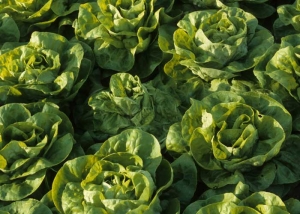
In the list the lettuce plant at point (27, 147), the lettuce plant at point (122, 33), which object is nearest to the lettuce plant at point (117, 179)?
the lettuce plant at point (27, 147)

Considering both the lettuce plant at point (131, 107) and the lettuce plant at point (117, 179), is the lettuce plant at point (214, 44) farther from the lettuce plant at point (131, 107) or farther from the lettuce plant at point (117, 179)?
the lettuce plant at point (117, 179)

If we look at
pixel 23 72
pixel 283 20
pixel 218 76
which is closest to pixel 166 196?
pixel 218 76

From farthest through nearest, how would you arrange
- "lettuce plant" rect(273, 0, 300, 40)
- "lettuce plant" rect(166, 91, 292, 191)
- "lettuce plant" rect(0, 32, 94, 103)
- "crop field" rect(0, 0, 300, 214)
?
"lettuce plant" rect(273, 0, 300, 40) → "lettuce plant" rect(0, 32, 94, 103) → "lettuce plant" rect(166, 91, 292, 191) → "crop field" rect(0, 0, 300, 214)

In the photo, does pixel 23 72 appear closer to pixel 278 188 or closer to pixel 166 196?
pixel 166 196

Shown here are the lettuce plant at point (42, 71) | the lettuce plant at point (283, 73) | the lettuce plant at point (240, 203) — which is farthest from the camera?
the lettuce plant at point (42, 71)

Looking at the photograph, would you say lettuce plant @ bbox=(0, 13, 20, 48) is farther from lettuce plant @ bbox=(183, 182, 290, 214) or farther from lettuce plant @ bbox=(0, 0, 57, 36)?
lettuce plant @ bbox=(183, 182, 290, 214)

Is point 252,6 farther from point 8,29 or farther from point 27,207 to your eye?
point 27,207

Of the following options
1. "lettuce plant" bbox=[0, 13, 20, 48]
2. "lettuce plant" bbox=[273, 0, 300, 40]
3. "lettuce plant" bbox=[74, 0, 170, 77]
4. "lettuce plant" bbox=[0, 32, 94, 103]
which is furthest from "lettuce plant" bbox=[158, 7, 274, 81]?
"lettuce plant" bbox=[0, 13, 20, 48]
